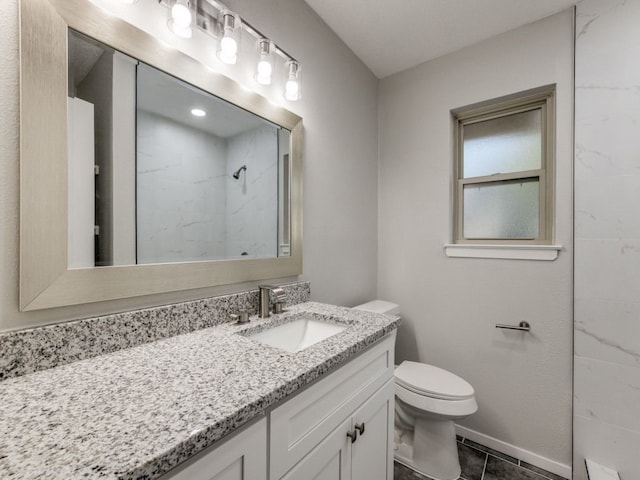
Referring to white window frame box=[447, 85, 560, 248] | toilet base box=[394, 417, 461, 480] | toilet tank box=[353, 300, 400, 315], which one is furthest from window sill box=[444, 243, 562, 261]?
toilet base box=[394, 417, 461, 480]

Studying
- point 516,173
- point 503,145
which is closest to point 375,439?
point 516,173

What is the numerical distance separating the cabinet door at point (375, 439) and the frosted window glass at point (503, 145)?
1.54m

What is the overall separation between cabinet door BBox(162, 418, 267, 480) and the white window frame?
1.66 meters

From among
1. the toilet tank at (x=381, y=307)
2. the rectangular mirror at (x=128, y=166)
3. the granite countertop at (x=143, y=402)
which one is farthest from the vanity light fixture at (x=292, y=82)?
the toilet tank at (x=381, y=307)

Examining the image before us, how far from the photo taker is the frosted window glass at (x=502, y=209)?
5.82 ft

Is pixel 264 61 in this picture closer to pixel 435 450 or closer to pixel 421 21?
pixel 421 21

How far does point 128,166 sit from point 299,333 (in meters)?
0.89

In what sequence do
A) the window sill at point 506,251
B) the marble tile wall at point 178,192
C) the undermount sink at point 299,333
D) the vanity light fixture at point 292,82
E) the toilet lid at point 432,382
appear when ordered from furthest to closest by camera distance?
the window sill at point 506,251, the toilet lid at point 432,382, the vanity light fixture at point 292,82, the undermount sink at point 299,333, the marble tile wall at point 178,192

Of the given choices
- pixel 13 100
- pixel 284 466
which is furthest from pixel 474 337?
pixel 13 100

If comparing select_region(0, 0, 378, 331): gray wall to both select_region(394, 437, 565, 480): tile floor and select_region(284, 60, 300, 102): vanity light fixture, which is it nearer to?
select_region(284, 60, 300, 102): vanity light fixture

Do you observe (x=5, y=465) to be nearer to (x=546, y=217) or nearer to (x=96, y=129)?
(x=96, y=129)

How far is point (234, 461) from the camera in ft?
1.86

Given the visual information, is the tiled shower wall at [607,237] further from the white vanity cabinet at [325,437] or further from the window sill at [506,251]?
the white vanity cabinet at [325,437]

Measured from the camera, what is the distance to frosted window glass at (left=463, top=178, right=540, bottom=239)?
Answer: 5.82 feet
